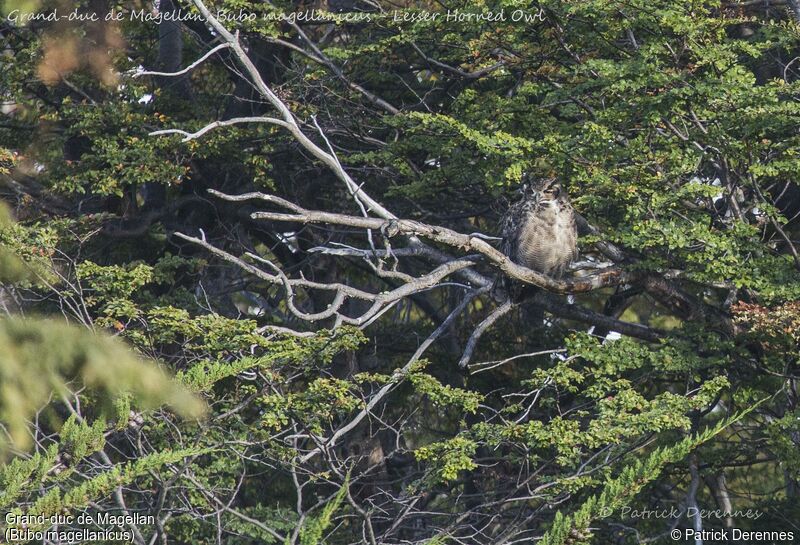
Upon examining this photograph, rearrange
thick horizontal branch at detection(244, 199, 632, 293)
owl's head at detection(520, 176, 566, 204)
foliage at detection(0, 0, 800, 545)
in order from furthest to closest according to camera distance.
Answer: owl's head at detection(520, 176, 566, 204) < foliage at detection(0, 0, 800, 545) < thick horizontal branch at detection(244, 199, 632, 293)

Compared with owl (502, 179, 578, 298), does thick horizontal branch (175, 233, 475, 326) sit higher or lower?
higher

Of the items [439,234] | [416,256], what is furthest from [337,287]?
[416,256]

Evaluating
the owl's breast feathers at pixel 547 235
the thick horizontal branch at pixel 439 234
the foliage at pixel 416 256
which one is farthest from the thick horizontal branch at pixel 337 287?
the owl's breast feathers at pixel 547 235

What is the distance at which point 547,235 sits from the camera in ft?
22.9

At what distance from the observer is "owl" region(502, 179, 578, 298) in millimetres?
6949

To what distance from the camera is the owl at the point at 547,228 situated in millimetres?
6949

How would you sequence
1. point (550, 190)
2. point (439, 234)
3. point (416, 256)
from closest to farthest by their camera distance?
1. point (439, 234)
2. point (550, 190)
3. point (416, 256)

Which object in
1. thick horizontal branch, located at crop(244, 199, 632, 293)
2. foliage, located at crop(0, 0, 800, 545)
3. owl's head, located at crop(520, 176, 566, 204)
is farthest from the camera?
owl's head, located at crop(520, 176, 566, 204)

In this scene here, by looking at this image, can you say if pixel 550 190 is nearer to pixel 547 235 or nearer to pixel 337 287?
pixel 547 235

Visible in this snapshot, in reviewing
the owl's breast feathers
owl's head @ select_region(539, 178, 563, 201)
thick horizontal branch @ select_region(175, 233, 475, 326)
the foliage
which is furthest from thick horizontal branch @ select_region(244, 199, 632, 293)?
owl's head @ select_region(539, 178, 563, 201)

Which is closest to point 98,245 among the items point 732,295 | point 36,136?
point 36,136

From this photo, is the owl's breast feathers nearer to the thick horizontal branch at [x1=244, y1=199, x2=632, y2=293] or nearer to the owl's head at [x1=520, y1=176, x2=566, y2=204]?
the owl's head at [x1=520, y1=176, x2=566, y2=204]

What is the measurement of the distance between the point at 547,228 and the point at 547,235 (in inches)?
1.8

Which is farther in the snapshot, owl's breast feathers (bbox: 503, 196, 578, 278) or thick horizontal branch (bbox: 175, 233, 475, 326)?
owl's breast feathers (bbox: 503, 196, 578, 278)
